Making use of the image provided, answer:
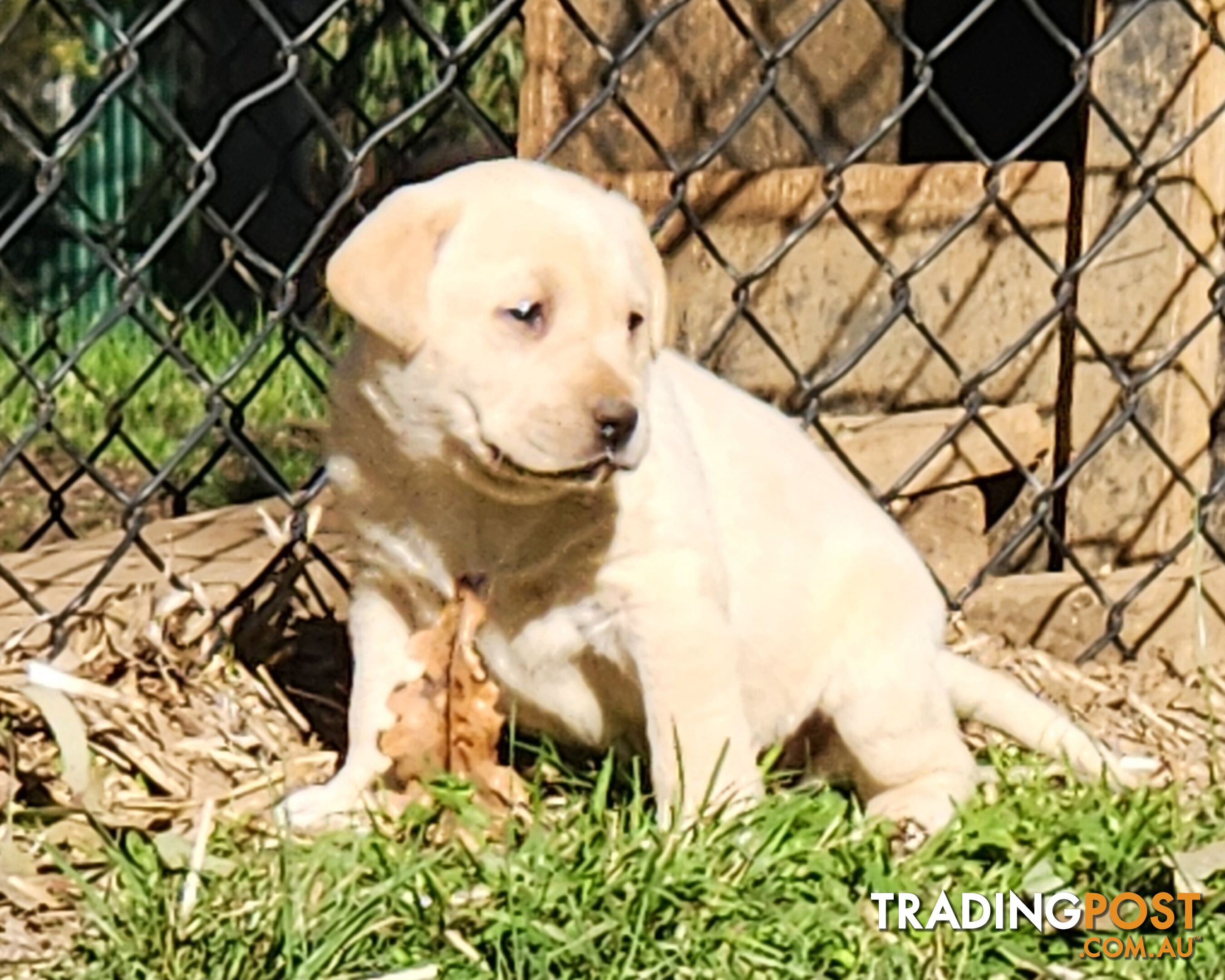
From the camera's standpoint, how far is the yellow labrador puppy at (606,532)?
7.29 feet

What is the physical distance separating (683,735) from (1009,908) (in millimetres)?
391

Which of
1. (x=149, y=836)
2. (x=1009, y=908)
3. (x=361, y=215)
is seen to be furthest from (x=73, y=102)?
(x=1009, y=908)

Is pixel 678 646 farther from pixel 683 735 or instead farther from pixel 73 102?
pixel 73 102

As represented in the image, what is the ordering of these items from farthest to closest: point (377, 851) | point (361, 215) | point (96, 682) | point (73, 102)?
1. point (73, 102)
2. point (361, 215)
3. point (96, 682)
4. point (377, 851)

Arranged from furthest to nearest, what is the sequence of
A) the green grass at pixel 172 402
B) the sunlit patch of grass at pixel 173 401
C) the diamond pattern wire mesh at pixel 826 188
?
1. the green grass at pixel 172 402
2. the sunlit patch of grass at pixel 173 401
3. the diamond pattern wire mesh at pixel 826 188

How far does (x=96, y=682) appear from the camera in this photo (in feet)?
9.10

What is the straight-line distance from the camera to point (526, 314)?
2.22 meters

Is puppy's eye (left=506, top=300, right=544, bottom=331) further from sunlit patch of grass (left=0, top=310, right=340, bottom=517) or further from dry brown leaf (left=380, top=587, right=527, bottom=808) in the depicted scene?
sunlit patch of grass (left=0, top=310, right=340, bottom=517)

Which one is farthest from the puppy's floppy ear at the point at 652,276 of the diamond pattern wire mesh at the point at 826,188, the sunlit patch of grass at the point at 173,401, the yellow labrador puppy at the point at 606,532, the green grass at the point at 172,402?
the green grass at the point at 172,402

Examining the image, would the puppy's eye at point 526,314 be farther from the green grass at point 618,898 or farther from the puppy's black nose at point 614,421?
the green grass at point 618,898

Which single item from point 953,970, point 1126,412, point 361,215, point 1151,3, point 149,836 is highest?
point 361,215

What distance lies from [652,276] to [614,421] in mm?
263

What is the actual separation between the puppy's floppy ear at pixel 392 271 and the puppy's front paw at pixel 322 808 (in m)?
0.56

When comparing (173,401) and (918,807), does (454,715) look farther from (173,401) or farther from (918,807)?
(173,401)
